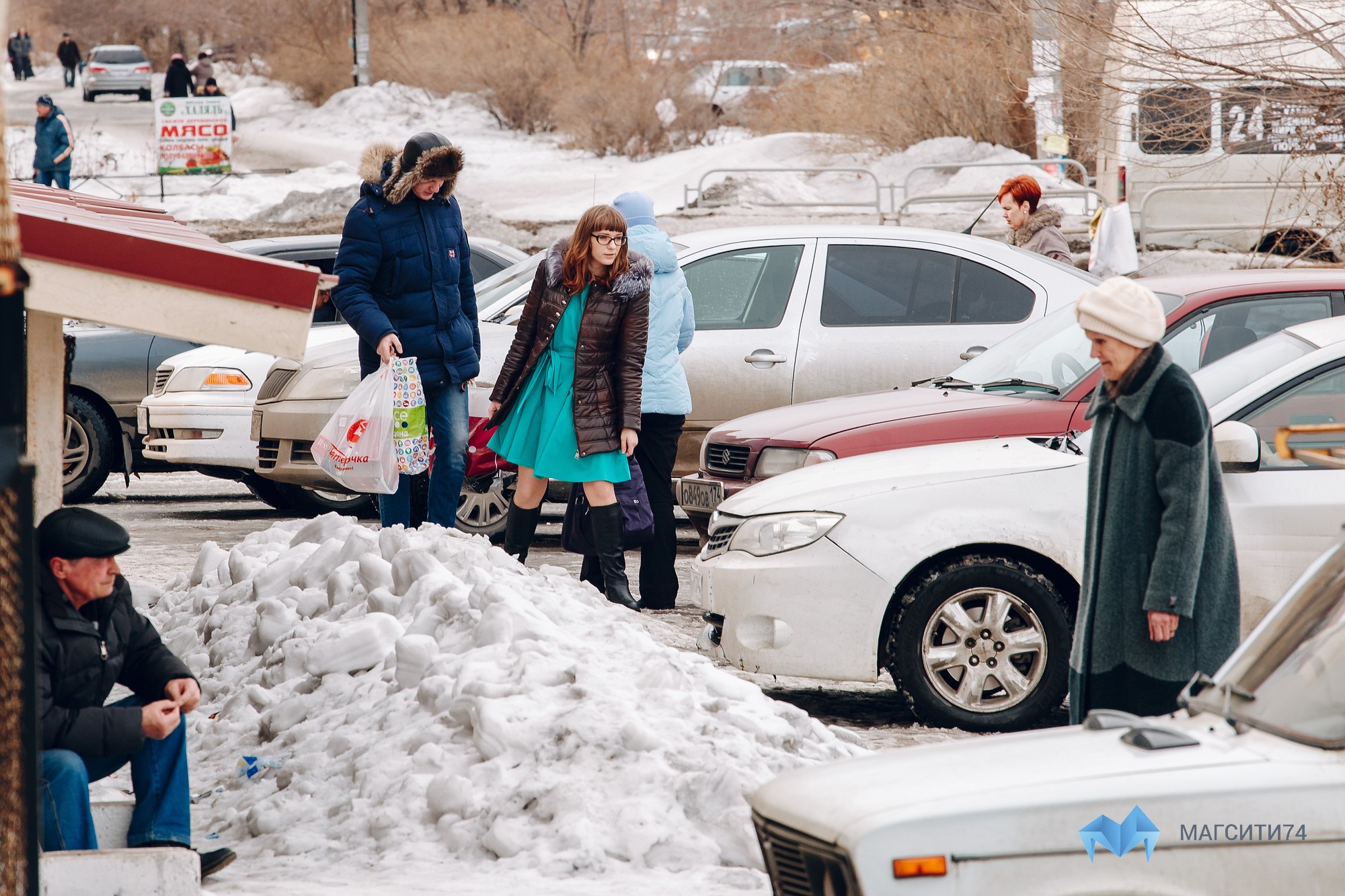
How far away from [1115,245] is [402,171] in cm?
718

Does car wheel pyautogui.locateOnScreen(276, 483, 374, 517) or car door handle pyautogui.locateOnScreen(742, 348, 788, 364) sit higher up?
car door handle pyautogui.locateOnScreen(742, 348, 788, 364)

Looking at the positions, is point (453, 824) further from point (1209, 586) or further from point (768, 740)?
point (1209, 586)

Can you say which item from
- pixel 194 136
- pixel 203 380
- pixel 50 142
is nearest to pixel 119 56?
pixel 194 136

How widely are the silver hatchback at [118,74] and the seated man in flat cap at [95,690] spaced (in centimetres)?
4745

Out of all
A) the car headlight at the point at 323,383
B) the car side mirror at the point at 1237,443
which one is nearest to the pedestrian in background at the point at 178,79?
the car headlight at the point at 323,383

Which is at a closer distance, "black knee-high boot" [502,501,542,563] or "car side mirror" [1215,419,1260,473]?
"car side mirror" [1215,419,1260,473]

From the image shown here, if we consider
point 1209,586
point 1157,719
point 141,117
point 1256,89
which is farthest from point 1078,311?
point 141,117

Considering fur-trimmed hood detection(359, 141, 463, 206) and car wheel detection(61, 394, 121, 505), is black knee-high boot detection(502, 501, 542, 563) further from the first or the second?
car wheel detection(61, 394, 121, 505)

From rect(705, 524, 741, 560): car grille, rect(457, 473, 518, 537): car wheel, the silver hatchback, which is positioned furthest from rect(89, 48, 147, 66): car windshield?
rect(705, 524, 741, 560): car grille

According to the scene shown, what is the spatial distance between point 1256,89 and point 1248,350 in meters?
7.12

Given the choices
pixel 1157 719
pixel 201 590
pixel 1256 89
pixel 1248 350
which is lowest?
pixel 201 590

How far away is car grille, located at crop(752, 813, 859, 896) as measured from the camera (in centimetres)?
284

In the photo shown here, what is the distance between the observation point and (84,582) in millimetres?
4012

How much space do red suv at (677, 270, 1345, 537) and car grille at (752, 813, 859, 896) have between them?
407 cm
